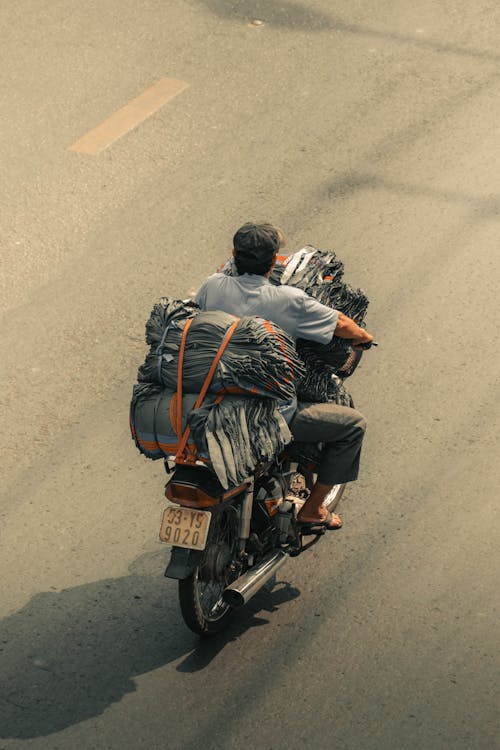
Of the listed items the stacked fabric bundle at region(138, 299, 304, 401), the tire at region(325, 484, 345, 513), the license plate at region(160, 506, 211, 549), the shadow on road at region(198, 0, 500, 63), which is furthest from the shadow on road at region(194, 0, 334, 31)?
the license plate at region(160, 506, 211, 549)

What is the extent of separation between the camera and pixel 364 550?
612 cm

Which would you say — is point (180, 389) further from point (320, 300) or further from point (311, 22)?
point (311, 22)

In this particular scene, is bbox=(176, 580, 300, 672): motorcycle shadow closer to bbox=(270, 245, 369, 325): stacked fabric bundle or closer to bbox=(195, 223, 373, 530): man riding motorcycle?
bbox=(195, 223, 373, 530): man riding motorcycle

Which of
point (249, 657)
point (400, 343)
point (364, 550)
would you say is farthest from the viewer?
point (400, 343)

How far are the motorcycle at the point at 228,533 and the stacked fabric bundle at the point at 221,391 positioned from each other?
19 cm

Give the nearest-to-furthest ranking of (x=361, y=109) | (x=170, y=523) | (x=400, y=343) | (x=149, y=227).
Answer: (x=170, y=523) → (x=400, y=343) → (x=149, y=227) → (x=361, y=109)

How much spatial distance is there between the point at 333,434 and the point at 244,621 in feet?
3.27

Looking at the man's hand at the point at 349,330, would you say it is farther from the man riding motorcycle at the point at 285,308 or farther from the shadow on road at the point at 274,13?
the shadow on road at the point at 274,13

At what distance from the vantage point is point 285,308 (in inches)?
212

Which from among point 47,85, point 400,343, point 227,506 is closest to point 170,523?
point 227,506

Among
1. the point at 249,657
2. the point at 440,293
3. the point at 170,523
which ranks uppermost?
the point at 440,293

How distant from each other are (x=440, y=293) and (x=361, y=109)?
2.77 m

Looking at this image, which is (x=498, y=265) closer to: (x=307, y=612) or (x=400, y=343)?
(x=400, y=343)

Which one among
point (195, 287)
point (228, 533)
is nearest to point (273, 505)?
point (228, 533)
